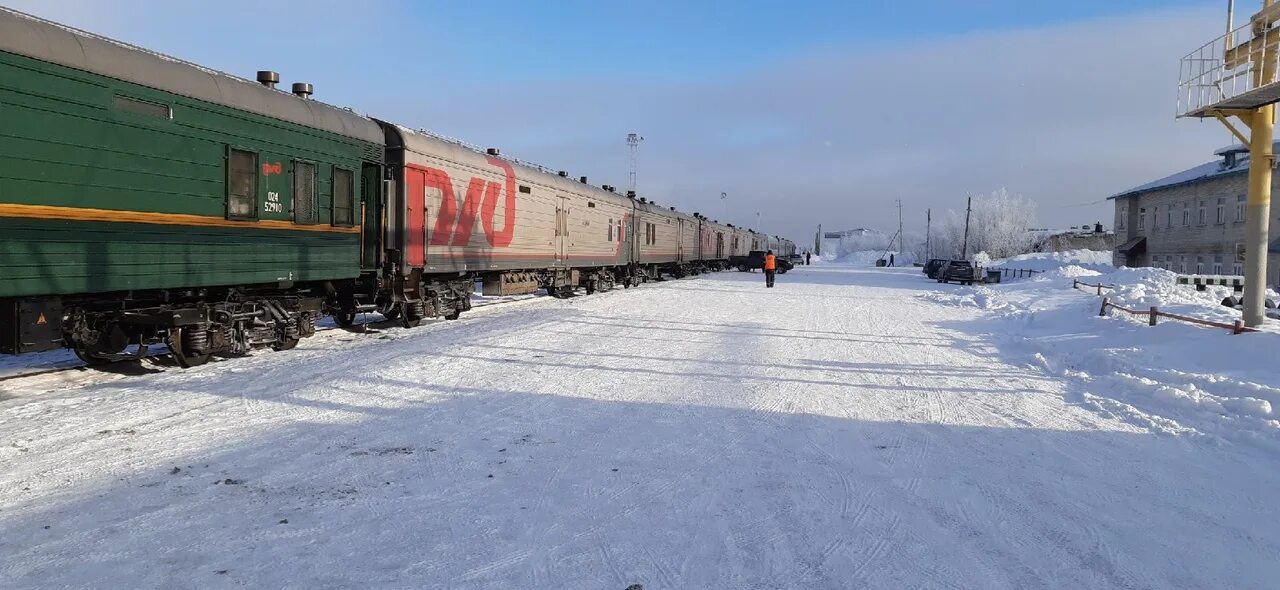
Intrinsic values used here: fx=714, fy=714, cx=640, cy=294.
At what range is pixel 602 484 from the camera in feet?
15.7

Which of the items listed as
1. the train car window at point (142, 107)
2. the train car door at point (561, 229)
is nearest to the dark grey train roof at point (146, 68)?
the train car window at point (142, 107)

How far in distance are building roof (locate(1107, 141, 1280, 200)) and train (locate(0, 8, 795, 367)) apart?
3614 cm

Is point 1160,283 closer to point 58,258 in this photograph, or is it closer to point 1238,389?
point 1238,389

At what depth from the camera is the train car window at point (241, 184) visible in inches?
322

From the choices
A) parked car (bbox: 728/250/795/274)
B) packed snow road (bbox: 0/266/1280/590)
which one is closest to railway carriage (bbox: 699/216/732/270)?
parked car (bbox: 728/250/795/274)

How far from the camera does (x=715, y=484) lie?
486cm

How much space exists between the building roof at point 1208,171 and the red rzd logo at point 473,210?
33003mm

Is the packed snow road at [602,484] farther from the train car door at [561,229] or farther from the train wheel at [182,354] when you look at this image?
the train car door at [561,229]

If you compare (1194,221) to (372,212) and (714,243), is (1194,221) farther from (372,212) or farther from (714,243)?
(372,212)

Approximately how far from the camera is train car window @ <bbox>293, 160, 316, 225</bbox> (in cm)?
930

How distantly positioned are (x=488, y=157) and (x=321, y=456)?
11074 millimetres

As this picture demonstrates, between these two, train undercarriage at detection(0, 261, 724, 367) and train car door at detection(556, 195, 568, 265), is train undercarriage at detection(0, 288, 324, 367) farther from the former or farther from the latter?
train car door at detection(556, 195, 568, 265)

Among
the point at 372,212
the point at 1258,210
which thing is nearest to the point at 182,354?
the point at 372,212

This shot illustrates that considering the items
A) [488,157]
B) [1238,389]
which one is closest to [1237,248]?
[1238,389]
